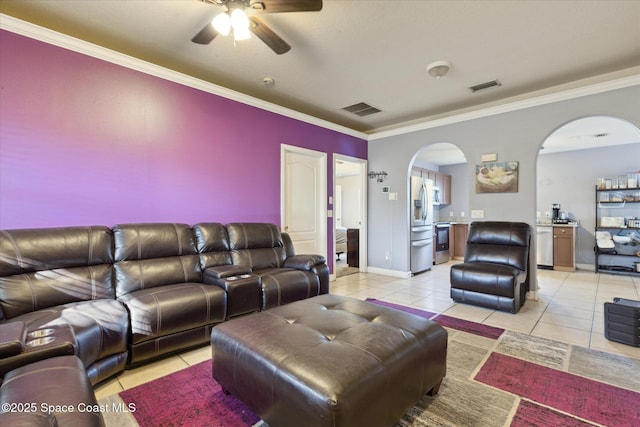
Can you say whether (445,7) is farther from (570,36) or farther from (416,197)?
(416,197)

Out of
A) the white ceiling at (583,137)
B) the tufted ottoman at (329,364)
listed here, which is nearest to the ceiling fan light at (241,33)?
the tufted ottoman at (329,364)

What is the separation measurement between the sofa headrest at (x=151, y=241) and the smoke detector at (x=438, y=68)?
3220 millimetres

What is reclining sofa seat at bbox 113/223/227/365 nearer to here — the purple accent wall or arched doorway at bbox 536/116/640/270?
the purple accent wall

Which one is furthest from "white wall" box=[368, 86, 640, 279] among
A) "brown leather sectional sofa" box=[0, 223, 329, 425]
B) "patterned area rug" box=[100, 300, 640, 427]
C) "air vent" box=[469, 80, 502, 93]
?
"brown leather sectional sofa" box=[0, 223, 329, 425]

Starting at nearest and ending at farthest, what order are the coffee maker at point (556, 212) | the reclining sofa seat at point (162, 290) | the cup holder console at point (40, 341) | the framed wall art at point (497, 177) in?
the cup holder console at point (40, 341) < the reclining sofa seat at point (162, 290) < the framed wall art at point (497, 177) < the coffee maker at point (556, 212)

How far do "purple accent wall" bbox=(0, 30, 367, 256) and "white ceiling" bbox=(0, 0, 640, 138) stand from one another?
1.07 feet

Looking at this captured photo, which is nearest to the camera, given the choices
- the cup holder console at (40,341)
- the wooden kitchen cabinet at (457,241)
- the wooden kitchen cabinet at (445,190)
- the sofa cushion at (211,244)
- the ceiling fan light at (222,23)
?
the cup holder console at (40,341)

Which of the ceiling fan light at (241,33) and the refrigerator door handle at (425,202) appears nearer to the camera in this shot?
the ceiling fan light at (241,33)

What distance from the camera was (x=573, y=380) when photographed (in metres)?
2.00

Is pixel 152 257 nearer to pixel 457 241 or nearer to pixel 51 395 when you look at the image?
pixel 51 395

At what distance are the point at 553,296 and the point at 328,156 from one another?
12.8ft

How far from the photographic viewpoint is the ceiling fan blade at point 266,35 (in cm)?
218

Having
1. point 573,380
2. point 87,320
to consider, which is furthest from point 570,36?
point 87,320

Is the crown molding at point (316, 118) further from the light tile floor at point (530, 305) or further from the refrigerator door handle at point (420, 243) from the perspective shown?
the light tile floor at point (530, 305)
